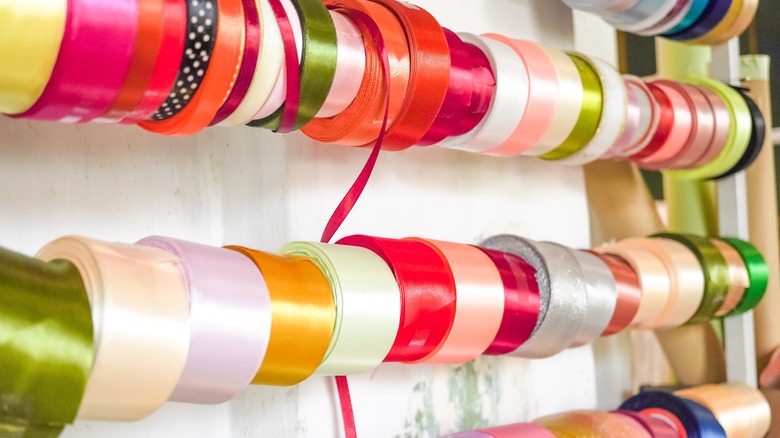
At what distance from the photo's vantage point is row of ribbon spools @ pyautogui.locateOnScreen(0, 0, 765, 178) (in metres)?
0.40

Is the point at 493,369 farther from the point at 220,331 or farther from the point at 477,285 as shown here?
the point at 220,331

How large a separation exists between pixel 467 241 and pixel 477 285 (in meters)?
0.13

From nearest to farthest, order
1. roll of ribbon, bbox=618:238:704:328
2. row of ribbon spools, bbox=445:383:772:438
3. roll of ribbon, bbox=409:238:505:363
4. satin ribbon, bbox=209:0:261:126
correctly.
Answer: satin ribbon, bbox=209:0:261:126
roll of ribbon, bbox=409:238:505:363
row of ribbon spools, bbox=445:383:772:438
roll of ribbon, bbox=618:238:704:328

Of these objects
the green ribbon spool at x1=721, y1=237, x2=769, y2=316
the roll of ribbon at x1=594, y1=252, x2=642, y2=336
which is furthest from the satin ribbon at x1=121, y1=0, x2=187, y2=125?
the green ribbon spool at x1=721, y1=237, x2=769, y2=316

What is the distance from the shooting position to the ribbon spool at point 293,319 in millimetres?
480

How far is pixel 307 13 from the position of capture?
507mm

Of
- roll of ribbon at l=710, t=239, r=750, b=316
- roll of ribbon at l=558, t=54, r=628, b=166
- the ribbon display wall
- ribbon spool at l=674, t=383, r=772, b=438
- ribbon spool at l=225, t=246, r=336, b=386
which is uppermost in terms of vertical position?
the ribbon display wall

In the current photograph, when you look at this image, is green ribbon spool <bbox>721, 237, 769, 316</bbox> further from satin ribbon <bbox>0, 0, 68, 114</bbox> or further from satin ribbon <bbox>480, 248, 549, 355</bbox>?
satin ribbon <bbox>0, 0, 68, 114</bbox>

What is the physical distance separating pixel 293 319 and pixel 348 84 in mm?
151

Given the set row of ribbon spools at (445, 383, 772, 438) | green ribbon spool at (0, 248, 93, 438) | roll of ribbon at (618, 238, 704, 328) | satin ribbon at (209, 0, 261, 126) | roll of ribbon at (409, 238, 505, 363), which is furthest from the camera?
roll of ribbon at (618, 238, 704, 328)

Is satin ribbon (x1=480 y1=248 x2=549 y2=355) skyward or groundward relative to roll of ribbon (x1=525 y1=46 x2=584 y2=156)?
groundward

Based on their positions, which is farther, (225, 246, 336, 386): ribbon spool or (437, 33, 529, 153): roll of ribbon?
(437, 33, 529, 153): roll of ribbon

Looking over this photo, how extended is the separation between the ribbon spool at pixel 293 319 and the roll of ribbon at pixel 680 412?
1.33 feet

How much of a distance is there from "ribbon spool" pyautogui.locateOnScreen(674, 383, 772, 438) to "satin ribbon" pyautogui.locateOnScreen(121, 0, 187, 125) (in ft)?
1.88
